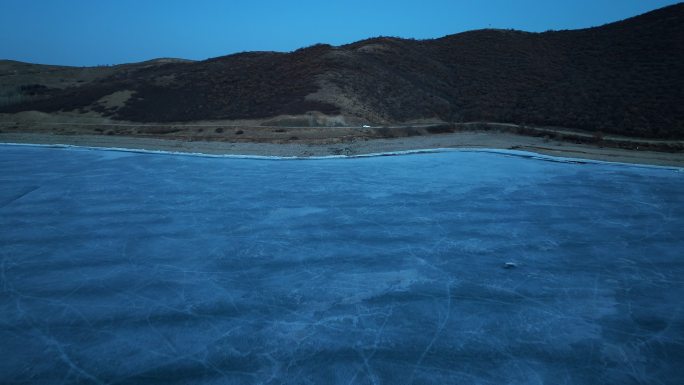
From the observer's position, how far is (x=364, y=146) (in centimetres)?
1305

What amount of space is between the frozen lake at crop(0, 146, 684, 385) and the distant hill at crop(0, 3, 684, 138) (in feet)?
30.5

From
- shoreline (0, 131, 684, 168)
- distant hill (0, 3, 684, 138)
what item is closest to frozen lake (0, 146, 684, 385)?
shoreline (0, 131, 684, 168)

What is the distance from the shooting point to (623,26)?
27719 mm

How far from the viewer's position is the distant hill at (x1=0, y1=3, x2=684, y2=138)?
17109mm

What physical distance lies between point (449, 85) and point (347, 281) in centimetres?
2100

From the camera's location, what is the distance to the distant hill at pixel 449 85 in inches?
674

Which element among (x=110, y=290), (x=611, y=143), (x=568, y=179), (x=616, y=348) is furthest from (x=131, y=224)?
(x=611, y=143)

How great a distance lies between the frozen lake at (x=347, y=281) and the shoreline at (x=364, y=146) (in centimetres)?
248

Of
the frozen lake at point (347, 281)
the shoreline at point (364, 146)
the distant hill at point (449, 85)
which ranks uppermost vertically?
the distant hill at point (449, 85)

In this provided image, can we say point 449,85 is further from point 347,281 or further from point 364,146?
point 347,281

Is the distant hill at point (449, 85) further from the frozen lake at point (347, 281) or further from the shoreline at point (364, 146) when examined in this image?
the frozen lake at point (347, 281)

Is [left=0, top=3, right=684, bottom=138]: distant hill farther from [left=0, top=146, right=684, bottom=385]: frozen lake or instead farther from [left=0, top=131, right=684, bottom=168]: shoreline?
[left=0, top=146, right=684, bottom=385]: frozen lake

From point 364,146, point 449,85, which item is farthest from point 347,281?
point 449,85

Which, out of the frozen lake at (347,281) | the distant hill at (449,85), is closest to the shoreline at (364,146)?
the frozen lake at (347,281)
